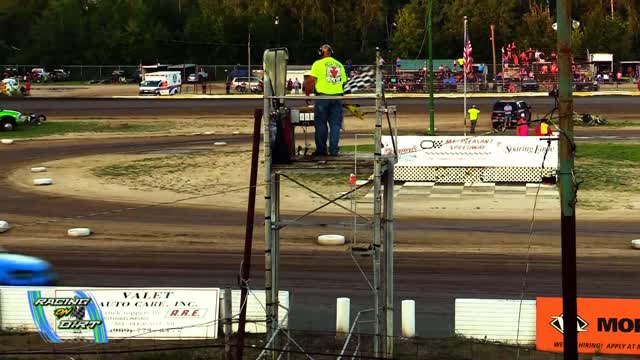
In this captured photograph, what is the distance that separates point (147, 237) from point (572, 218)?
15.8 meters

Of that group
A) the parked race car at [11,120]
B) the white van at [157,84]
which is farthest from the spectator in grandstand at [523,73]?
the parked race car at [11,120]

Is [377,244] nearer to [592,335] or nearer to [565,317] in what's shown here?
[565,317]

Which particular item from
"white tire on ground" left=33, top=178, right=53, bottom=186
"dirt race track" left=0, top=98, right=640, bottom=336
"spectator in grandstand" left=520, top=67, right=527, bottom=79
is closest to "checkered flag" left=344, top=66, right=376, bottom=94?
"spectator in grandstand" left=520, top=67, right=527, bottom=79

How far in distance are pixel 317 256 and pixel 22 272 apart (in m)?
6.90

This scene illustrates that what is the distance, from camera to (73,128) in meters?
55.6

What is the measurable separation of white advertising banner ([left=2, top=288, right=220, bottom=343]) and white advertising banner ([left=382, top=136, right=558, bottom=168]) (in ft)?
56.2

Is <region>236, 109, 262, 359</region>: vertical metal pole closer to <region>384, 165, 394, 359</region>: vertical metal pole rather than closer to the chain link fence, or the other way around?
<region>384, 165, 394, 359</region>: vertical metal pole

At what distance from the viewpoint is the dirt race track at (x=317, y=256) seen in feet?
60.7

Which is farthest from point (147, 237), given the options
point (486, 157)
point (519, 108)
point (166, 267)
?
point (519, 108)

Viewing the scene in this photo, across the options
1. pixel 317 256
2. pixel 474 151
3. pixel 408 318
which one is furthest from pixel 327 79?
pixel 474 151

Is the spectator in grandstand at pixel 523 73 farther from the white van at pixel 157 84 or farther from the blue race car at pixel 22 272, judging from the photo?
the blue race car at pixel 22 272

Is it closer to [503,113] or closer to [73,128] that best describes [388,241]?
[503,113]

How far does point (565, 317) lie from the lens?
38.8 feet

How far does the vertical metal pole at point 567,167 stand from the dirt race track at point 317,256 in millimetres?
4456
